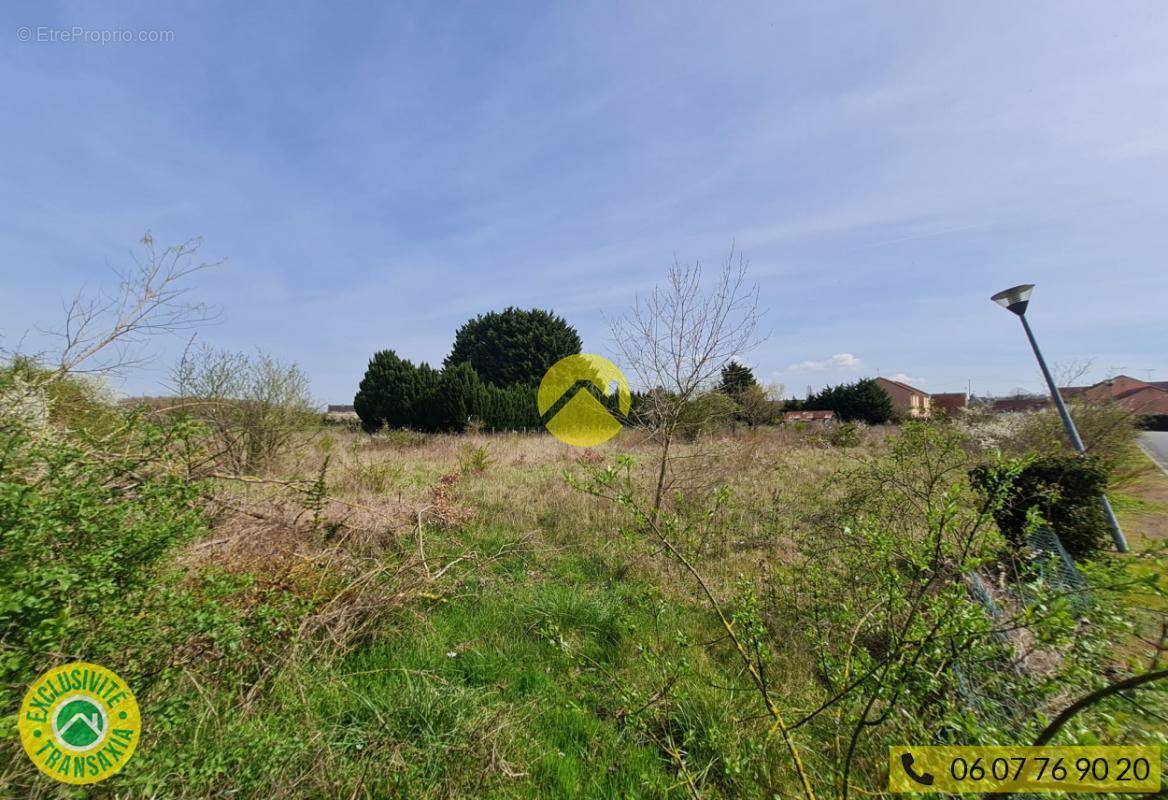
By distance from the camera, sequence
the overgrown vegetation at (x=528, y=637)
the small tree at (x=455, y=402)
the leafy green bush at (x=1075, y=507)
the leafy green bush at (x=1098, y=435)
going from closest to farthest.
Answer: the overgrown vegetation at (x=528, y=637), the leafy green bush at (x=1075, y=507), the leafy green bush at (x=1098, y=435), the small tree at (x=455, y=402)

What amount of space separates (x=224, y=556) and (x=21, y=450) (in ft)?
4.60

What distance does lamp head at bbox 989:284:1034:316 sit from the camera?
20.7 ft

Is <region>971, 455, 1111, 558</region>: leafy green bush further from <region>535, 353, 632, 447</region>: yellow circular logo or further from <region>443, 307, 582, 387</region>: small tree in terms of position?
<region>443, 307, 582, 387</region>: small tree

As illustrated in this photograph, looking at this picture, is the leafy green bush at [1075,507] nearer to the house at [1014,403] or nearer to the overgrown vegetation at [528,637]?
the overgrown vegetation at [528,637]

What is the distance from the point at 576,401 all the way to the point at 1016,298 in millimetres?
15042

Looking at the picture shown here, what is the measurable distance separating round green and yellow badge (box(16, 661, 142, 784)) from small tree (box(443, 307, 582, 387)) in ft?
84.6

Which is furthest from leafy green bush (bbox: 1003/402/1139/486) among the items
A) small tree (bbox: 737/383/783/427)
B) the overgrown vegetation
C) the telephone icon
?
the telephone icon

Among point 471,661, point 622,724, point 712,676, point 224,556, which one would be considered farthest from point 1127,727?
point 224,556

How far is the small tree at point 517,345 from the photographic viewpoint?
28141 mm

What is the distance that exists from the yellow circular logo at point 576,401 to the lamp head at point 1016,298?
847 centimetres

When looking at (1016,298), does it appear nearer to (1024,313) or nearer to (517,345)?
(1024,313)

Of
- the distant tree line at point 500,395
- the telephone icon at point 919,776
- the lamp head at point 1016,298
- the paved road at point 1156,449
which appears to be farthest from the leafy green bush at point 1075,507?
the distant tree line at point 500,395

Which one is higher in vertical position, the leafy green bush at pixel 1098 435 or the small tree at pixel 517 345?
the small tree at pixel 517 345

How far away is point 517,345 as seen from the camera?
93.4 ft
